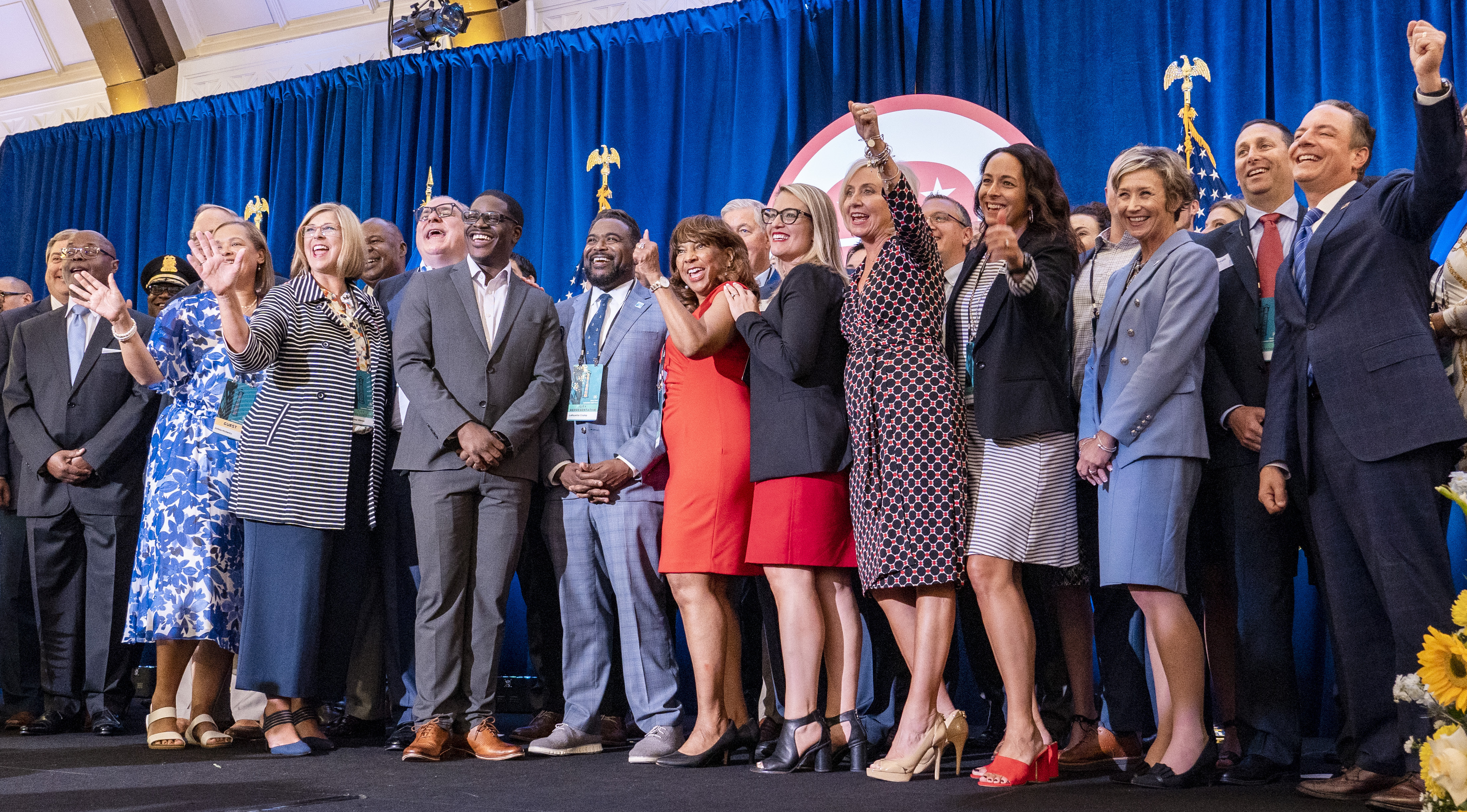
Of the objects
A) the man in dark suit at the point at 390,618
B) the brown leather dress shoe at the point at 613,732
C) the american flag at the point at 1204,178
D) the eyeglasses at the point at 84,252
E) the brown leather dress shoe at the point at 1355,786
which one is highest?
the american flag at the point at 1204,178

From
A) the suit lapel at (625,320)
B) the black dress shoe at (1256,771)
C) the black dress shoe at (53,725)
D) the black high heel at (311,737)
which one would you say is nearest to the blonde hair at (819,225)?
the suit lapel at (625,320)

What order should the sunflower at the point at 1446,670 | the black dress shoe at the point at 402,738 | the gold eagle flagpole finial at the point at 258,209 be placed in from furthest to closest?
1. the gold eagle flagpole finial at the point at 258,209
2. the black dress shoe at the point at 402,738
3. the sunflower at the point at 1446,670

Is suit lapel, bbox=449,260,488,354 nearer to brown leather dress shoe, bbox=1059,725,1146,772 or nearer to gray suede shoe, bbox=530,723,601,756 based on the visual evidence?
gray suede shoe, bbox=530,723,601,756

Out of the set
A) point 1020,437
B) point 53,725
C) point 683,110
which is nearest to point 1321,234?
point 1020,437

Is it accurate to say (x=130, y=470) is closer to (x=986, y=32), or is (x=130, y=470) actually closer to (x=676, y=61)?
(x=676, y=61)

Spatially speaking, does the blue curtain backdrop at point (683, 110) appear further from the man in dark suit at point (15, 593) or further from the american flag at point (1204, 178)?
the man in dark suit at point (15, 593)

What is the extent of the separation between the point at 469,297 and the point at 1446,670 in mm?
2827

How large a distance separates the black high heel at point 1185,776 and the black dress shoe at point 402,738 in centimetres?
208

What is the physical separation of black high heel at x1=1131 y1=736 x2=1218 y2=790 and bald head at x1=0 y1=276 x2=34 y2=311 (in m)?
5.43

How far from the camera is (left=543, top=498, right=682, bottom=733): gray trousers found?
135 inches

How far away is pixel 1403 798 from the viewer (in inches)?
97.6

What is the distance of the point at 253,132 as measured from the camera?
7.20 metres

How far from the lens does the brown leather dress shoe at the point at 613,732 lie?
3.82 meters

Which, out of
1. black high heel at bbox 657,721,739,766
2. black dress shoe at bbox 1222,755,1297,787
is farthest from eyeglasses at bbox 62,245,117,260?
black dress shoe at bbox 1222,755,1297,787
